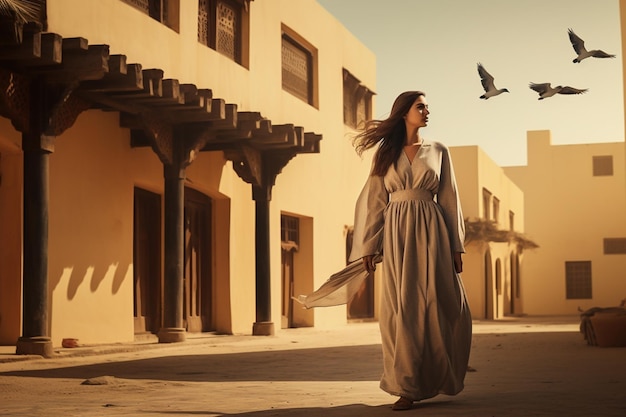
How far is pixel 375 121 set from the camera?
24.3 feet

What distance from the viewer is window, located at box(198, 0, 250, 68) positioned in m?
18.4

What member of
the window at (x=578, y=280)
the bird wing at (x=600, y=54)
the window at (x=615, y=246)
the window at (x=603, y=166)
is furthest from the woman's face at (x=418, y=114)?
the window at (x=603, y=166)

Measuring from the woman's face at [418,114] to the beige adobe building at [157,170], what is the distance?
517 centimetres

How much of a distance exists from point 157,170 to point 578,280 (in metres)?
31.2

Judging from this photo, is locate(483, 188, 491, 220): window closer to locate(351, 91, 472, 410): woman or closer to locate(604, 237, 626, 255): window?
→ locate(604, 237, 626, 255): window

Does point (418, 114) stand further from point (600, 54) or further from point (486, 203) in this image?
point (486, 203)

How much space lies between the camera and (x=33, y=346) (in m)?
11.7

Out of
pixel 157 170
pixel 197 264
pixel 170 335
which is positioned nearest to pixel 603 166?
pixel 197 264

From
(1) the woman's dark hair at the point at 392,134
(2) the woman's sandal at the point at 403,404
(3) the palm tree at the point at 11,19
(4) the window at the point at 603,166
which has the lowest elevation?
(2) the woman's sandal at the point at 403,404

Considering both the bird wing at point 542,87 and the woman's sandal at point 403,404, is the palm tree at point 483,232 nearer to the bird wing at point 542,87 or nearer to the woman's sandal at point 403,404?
the bird wing at point 542,87

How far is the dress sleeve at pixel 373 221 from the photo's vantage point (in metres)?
7.24

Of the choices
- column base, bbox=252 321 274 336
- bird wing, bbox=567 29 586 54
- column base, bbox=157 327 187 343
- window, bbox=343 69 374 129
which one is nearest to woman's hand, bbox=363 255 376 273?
bird wing, bbox=567 29 586 54

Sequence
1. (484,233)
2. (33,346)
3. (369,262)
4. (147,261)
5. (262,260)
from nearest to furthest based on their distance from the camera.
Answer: (369,262) → (33,346) → (147,261) → (262,260) → (484,233)

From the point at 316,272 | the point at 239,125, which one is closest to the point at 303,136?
the point at 239,125
